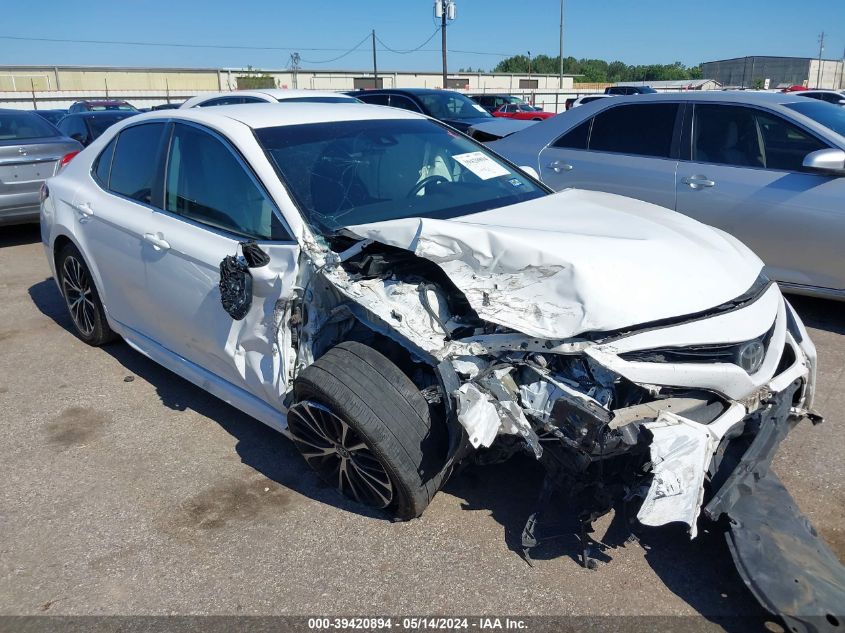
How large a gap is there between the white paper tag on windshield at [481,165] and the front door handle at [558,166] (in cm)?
205

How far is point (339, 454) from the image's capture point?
3.03 meters

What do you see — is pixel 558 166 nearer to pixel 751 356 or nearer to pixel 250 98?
pixel 751 356

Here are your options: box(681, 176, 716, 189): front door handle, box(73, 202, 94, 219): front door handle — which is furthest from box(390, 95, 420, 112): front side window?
box(73, 202, 94, 219): front door handle

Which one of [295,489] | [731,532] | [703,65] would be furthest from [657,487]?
[703,65]

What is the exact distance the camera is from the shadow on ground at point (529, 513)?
2.62 m

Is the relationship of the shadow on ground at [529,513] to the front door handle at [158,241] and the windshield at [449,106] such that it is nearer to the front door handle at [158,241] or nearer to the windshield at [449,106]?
the front door handle at [158,241]

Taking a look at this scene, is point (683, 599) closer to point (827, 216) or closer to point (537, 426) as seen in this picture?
point (537, 426)

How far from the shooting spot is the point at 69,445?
12.4 ft

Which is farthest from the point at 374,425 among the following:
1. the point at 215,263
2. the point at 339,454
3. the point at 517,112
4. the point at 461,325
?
the point at 517,112

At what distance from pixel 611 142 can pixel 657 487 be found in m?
4.22

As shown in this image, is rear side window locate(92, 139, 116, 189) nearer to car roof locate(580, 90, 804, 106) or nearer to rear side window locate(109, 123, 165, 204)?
rear side window locate(109, 123, 165, 204)

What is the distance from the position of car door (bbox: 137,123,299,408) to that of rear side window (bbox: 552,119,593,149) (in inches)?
138

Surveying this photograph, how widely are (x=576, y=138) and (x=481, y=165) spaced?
2396 mm

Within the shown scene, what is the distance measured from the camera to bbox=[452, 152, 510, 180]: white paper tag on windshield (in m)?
4.04
